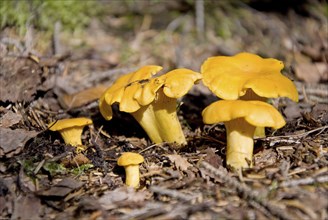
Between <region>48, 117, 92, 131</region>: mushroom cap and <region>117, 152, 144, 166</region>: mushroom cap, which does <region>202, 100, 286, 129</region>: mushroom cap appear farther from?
<region>48, 117, 92, 131</region>: mushroom cap

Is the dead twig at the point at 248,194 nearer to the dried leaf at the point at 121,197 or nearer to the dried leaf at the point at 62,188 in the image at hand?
the dried leaf at the point at 121,197

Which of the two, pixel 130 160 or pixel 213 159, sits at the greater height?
pixel 130 160

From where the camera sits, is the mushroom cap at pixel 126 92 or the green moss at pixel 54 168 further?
the mushroom cap at pixel 126 92

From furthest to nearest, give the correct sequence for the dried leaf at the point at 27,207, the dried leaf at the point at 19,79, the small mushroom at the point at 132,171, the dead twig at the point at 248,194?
1. the dried leaf at the point at 19,79
2. the small mushroom at the point at 132,171
3. the dried leaf at the point at 27,207
4. the dead twig at the point at 248,194

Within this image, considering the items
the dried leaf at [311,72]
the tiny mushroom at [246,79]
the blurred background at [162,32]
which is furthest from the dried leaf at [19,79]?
the dried leaf at [311,72]

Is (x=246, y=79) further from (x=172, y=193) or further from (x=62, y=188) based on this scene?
(x=62, y=188)

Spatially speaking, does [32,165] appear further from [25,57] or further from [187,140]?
[25,57]

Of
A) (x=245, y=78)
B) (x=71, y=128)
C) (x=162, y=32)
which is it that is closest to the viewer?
(x=245, y=78)

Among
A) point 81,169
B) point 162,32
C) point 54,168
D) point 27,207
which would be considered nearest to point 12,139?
point 54,168
